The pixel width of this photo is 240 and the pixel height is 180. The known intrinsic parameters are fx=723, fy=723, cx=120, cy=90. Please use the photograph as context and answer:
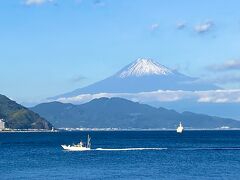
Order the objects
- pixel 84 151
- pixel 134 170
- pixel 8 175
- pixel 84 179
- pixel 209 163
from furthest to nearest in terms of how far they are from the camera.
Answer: pixel 84 151
pixel 209 163
pixel 134 170
pixel 8 175
pixel 84 179

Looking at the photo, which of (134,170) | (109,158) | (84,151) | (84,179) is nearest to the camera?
(84,179)

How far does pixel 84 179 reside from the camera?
4151 inches

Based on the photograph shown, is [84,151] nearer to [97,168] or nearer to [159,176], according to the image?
[97,168]

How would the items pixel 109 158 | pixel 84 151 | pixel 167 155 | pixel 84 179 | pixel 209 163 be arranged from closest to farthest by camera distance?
pixel 84 179, pixel 209 163, pixel 109 158, pixel 167 155, pixel 84 151

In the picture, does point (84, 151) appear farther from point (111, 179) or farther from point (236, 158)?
point (111, 179)

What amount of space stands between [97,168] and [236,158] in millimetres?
40549

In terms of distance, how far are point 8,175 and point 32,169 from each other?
10440mm

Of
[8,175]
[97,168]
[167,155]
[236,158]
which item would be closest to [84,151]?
[167,155]

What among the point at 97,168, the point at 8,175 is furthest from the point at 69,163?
the point at 8,175

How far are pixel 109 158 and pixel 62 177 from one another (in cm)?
4473

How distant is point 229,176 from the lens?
363ft

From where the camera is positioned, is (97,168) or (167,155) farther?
(167,155)

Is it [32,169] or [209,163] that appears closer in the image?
[32,169]

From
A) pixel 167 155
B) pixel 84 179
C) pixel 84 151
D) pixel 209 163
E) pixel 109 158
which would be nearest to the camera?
pixel 84 179
